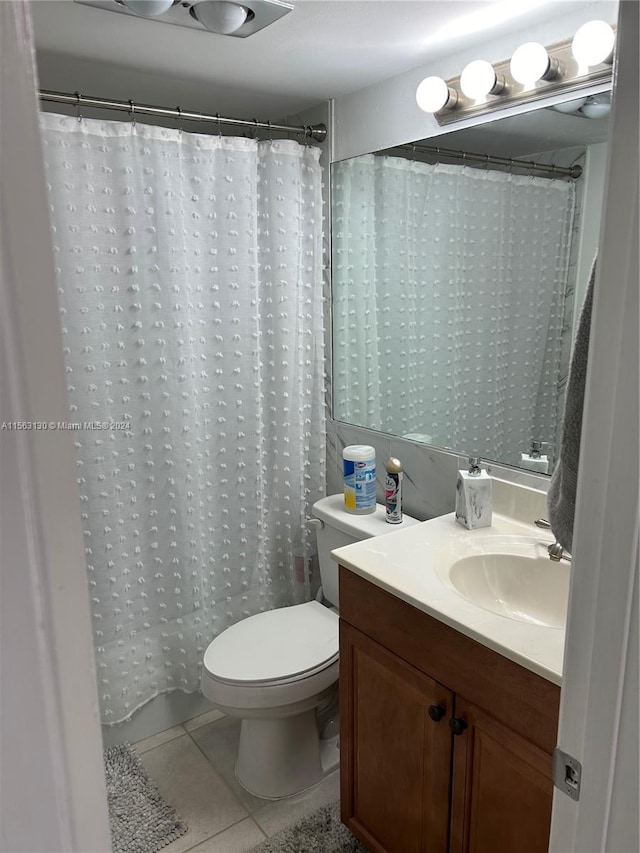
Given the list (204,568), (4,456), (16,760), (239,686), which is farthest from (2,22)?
(204,568)

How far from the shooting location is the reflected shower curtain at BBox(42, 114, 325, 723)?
72.8 inches

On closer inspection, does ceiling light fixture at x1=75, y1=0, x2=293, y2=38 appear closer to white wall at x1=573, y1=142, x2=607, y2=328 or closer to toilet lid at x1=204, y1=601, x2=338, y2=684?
white wall at x1=573, y1=142, x2=607, y2=328

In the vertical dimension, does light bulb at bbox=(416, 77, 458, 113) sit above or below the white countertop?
above

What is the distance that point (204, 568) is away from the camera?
2.21 m

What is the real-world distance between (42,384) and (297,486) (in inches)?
74.7

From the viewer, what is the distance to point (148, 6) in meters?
1.33

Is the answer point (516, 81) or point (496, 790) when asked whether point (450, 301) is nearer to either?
point (516, 81)

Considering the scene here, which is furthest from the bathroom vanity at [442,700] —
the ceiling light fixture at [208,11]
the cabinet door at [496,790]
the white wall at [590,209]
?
the ceiling light fixture at [208,11]

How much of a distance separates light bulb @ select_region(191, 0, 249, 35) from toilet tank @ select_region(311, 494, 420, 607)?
4.43 ft

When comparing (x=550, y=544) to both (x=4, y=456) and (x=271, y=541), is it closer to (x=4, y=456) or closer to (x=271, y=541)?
(x=271, y=541)

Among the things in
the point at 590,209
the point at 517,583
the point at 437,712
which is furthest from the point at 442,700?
the point at 590,209

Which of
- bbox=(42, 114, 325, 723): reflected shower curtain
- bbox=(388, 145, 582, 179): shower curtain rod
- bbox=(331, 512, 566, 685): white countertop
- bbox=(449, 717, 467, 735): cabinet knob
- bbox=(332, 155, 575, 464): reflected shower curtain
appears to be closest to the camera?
bbox=(331, 512, 566, 685): white countertop

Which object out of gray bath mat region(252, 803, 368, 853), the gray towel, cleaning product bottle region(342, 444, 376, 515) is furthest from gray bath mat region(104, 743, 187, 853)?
the gray towel

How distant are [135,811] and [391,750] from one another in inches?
34.9
